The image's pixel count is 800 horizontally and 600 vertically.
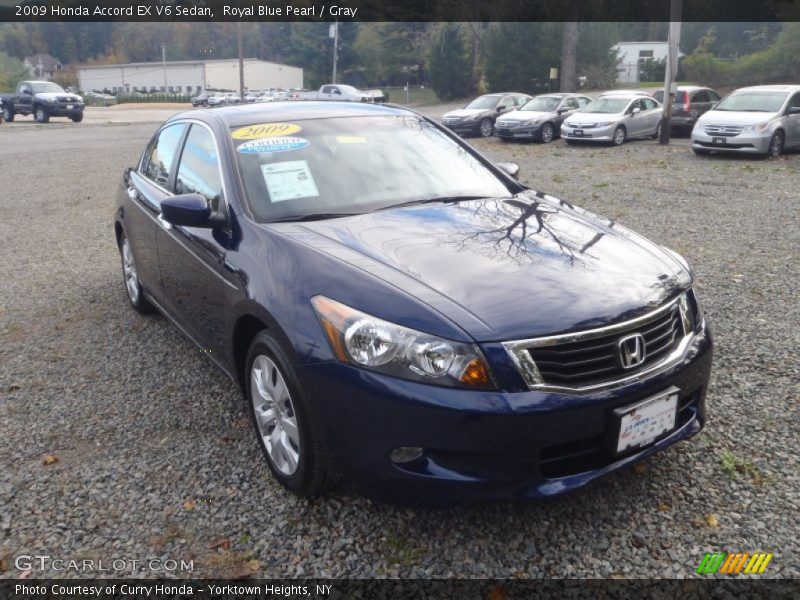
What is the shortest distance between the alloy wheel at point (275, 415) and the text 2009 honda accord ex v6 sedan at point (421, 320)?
12mm

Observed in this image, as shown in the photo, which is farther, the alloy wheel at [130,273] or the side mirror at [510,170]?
the alloy wheel at [130,273]

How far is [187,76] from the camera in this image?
89.1 meters

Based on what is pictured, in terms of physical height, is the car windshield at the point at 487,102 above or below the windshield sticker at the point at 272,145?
above

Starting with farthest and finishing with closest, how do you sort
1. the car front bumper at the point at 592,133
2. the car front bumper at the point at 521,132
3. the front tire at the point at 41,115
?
the front tire at the point at 41,115, the car front bumper at the point at 521,132, the car front bumper at the point at 592,133

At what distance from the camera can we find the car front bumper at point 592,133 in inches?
760

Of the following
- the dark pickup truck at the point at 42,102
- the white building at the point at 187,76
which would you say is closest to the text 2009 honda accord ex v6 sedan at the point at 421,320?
the dark pickup truck at the point at 42,102

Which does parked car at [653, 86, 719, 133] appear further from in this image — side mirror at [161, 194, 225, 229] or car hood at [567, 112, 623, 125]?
side mirror at [161, 194, 225, 229]

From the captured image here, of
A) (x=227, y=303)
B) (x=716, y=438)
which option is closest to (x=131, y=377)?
(x=227, y=303)

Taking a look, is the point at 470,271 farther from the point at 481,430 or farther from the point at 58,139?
the point at 58,139

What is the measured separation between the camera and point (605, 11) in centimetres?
5372

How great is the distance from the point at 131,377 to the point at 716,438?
3425mm

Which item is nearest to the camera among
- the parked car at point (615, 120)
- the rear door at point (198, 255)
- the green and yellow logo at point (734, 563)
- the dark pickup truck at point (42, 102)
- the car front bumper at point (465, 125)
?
the green and yellow logo at point (734, 563)

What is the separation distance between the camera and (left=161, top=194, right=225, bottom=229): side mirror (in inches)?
137

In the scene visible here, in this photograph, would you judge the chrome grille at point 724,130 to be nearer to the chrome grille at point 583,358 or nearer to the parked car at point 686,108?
the parked car at point 686,108
